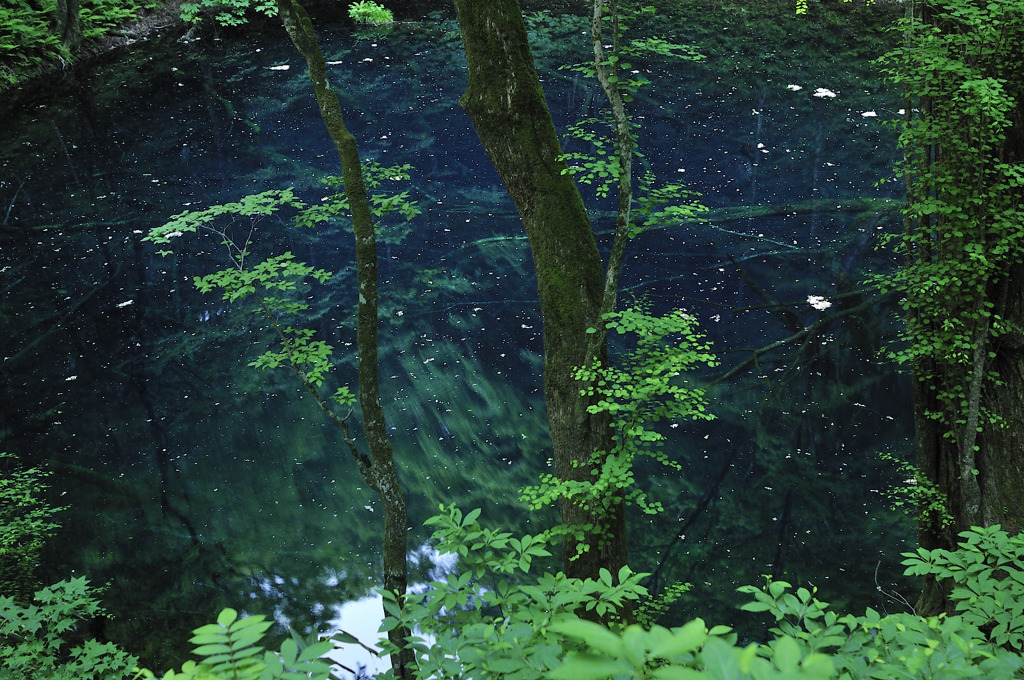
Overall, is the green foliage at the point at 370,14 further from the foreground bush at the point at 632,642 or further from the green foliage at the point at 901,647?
the green foliage at the point at 901,647

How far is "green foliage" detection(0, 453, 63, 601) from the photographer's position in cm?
566

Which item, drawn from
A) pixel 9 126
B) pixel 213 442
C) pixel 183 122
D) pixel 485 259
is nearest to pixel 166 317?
pixel 213 442

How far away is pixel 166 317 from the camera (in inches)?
349

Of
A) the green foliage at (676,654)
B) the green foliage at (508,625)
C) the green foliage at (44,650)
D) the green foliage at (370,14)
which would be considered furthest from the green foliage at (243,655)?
the green foliage at (370,14)

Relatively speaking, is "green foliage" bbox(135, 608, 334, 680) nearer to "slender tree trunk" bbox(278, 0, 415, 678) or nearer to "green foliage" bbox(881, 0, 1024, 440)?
"slender tree trunk" bbox(278, 0, 415, 678)

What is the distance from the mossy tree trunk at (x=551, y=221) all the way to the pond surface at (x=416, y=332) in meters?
1.59

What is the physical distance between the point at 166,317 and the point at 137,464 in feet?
7.91

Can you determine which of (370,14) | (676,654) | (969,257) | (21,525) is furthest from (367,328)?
(370,14)

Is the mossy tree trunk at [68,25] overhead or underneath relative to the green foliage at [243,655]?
overhead

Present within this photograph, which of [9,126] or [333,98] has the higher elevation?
[333,98]

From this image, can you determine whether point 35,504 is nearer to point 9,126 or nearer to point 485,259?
point 485,259

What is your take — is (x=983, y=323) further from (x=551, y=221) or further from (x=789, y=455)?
(x=789, y=455)

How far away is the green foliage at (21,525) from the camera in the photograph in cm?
566

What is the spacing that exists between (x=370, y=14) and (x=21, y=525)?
42.7ft
